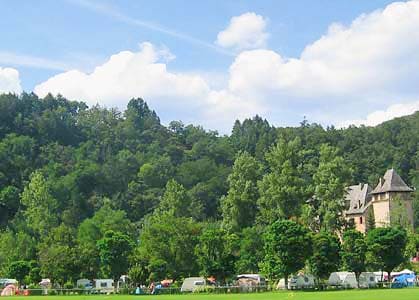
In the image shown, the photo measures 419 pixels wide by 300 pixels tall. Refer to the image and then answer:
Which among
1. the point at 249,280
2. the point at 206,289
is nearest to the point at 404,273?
the point at 249,280

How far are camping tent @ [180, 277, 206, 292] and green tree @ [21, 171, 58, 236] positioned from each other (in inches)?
1264

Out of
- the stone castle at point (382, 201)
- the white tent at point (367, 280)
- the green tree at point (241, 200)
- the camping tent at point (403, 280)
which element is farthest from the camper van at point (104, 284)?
the stone castle at point (382, 201)

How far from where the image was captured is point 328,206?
264 ft

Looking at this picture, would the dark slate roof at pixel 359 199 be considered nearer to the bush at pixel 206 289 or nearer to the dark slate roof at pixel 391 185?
the dark slate roof at pixel 391 185

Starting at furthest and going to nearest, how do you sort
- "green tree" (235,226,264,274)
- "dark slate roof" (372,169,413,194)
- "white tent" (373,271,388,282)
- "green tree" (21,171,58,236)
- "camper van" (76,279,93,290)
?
"dark slate roof" (372,169,413,194) → "green tree" (21,171,58,236) → "green tree" (235,226,264,274) → "white tent" (373,271,388,282) → "camper van" (76,279,93,290)

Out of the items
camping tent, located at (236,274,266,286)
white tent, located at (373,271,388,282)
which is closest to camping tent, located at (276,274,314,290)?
camping tent, located at (236,274,266,286)

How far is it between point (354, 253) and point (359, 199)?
40883 millimetres

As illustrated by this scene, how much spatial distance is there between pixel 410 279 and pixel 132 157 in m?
87.0

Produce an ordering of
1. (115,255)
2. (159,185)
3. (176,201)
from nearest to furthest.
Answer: (115,255), (176,201), (159,185)

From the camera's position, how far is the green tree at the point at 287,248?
61656 mm

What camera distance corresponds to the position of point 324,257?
63.1 metres

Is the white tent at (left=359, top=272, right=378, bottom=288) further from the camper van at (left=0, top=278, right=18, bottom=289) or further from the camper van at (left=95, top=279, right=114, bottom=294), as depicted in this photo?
the camper van at (left=0, top=278, right=18, bottom=289)

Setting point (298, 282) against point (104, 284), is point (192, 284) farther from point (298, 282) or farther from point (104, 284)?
point (298, 282)

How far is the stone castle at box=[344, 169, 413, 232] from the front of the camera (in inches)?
3772
